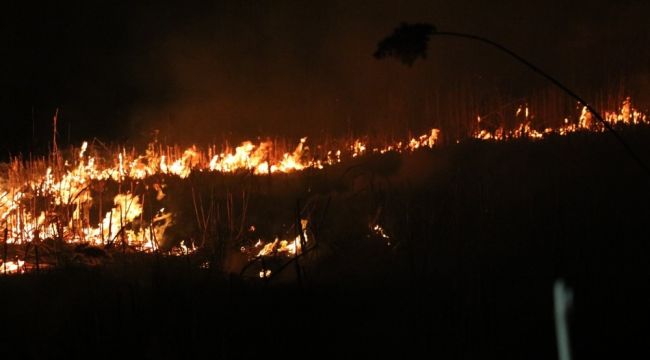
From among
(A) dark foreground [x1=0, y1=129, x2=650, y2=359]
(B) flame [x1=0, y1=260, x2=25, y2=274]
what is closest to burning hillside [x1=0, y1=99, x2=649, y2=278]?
(B) flame [x1=0, y1=260, x2=25, y2=274]

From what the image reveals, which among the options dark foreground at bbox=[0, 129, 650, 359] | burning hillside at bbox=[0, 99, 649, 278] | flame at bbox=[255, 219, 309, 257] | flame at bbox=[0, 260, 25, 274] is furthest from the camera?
burning hillside at bbox=[0, 99, 649, 278]

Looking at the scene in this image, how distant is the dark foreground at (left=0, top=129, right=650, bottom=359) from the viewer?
4.25 m

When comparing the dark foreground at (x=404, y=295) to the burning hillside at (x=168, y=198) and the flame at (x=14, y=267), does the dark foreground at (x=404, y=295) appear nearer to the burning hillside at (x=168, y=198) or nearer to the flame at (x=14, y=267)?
the flame at (x=14, y=267)

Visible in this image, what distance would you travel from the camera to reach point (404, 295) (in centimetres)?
465

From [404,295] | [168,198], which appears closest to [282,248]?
[404,295]

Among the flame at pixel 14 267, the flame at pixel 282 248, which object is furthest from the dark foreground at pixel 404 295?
the flame at pixel 14 267

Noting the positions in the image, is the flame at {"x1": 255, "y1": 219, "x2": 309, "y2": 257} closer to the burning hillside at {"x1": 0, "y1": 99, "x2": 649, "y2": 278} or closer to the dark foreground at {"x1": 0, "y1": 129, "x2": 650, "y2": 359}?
the burning hillside at {"x1": 0, "y1": 99, "x2": 649, "y2": 278}

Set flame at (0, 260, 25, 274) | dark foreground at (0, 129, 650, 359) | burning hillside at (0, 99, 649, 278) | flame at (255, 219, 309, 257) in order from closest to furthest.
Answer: dark foreground at (0, 129, 650, 359)
flame at (0, 260, 25, 274)
flame at (255, 219, 309, 257)
burning hillside at (0, 99, 649, 278)

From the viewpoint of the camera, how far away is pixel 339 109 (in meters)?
14.7

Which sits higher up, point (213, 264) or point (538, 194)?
point (538, 194)

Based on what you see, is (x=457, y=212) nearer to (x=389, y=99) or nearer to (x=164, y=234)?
(x=164, y=234)

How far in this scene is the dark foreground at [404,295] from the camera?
13.9 feet

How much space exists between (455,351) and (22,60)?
45.7 ft

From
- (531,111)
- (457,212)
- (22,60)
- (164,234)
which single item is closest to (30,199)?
(164,234)
